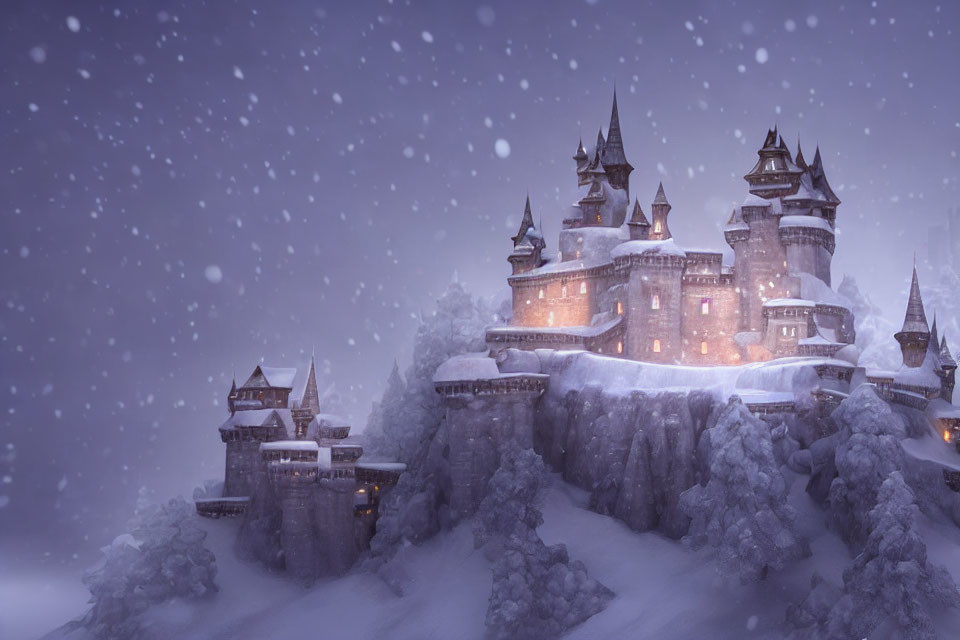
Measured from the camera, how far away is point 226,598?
6372 cm

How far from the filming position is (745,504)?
47.6m

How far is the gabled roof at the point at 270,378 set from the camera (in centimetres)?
7581

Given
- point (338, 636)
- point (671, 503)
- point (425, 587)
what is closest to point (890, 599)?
point (671, 503)

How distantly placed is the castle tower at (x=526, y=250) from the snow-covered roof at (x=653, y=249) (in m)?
14.1

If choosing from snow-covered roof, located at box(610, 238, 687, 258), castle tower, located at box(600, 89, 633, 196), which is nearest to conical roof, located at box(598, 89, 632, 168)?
castle tower, located at box(600, 89, 633, 196)

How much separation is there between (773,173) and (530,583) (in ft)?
134

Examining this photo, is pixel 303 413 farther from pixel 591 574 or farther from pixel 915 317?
pixel 915 317

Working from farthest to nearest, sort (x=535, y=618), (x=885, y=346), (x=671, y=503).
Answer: (x=885, y=346) < (x=671, y=503) < (x=535, y=618)

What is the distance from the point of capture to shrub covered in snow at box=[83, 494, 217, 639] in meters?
61.4

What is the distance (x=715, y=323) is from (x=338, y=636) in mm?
37311

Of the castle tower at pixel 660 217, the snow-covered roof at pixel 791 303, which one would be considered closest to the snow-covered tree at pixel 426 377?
the castle tower at pixel 660 217

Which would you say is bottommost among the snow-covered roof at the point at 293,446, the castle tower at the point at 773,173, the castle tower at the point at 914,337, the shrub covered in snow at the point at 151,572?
the shrub covered in snow at the point at 151,572

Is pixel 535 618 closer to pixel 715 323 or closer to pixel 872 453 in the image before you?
pixel 872 453

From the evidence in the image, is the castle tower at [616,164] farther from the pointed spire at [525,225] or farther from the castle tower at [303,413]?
the castle tower at [303,413]
